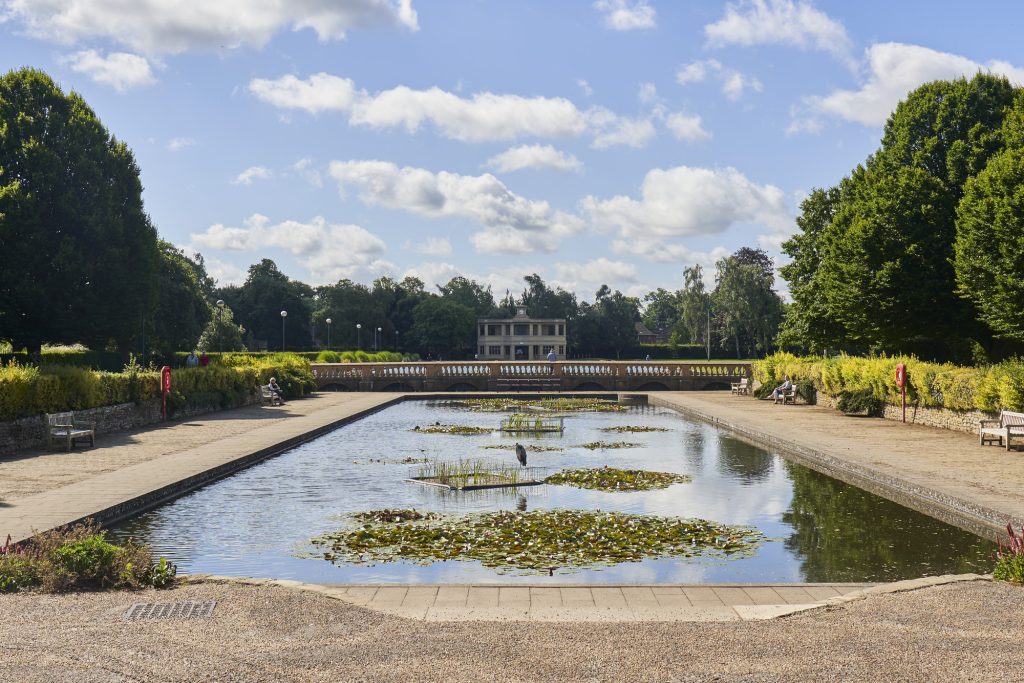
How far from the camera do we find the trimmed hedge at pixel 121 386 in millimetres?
22172

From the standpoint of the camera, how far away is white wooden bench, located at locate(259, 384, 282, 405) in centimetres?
4003

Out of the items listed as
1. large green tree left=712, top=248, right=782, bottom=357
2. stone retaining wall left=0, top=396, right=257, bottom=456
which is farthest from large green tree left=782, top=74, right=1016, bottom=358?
large green tree left=712, top=248, right=782, bottom=357

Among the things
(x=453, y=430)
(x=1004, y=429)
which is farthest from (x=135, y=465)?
(x=1004, y=429)

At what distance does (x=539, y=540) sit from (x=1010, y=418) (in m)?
15.1

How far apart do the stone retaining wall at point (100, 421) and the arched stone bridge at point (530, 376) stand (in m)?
19.4

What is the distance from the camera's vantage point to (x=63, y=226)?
43438mm

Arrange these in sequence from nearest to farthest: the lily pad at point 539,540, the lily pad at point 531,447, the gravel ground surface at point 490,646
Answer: the gravel ground surface at point 490,646, the lily pad at point 539,540, the lily pad at point 531,447

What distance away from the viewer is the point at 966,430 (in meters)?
26.3

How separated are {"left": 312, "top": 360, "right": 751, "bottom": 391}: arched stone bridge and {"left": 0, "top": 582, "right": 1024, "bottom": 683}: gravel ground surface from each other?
45290 mm

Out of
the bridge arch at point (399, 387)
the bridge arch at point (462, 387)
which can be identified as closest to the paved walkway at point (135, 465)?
the bridge arch at point (399, 387)

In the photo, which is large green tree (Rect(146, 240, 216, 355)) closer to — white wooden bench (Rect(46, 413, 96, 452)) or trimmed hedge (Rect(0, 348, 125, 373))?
trimmed hedge (Rect(0, 348, 125, 373))

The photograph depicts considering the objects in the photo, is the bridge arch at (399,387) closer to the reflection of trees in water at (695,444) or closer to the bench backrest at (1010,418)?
the reflection of trees in water at (695,444)

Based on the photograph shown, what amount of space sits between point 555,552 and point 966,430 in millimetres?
18747

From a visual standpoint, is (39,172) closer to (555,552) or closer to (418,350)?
(555,552)
